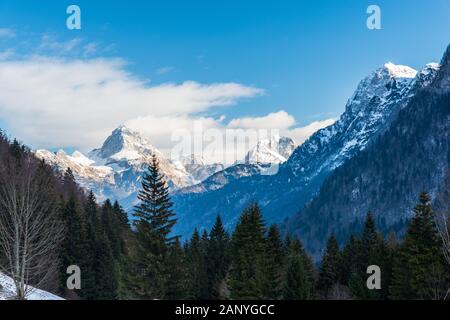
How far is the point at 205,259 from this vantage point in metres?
84.0

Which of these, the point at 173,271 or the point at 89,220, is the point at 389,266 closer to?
the point at 173,271

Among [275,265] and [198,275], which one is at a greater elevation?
[275,265]

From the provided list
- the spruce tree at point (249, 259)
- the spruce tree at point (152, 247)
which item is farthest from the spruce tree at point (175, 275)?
the spruce tree at point (249, 259)

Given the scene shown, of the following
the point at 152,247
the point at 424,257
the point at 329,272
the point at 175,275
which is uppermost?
the point at 152,247

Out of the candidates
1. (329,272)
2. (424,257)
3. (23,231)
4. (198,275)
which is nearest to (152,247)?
(23,231)

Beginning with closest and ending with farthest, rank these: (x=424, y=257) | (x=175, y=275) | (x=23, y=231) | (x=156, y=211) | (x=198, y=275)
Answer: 1. (x=23, y=231)
2. (x=424, y=257)
3. (x=175, y=275)
4. (x=156, y=211)
5. (x=198, y=275)

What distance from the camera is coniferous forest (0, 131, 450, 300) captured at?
52.4 metres

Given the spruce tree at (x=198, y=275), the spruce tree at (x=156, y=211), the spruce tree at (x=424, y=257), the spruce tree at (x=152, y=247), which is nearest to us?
the spruce tree at (x=424, y=257)

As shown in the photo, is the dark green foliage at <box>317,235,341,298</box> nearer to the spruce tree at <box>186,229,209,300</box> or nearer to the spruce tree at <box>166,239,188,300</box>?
the spruce tree at <box>186,229,209,300</box>

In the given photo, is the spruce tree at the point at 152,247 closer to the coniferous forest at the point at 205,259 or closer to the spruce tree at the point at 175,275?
the coniferous forest at the point at 205,259

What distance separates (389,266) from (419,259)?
14.0 m

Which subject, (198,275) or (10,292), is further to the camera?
(198,275)

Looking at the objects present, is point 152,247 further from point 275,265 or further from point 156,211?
point 275,265

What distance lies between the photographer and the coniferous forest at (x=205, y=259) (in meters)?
52.4
